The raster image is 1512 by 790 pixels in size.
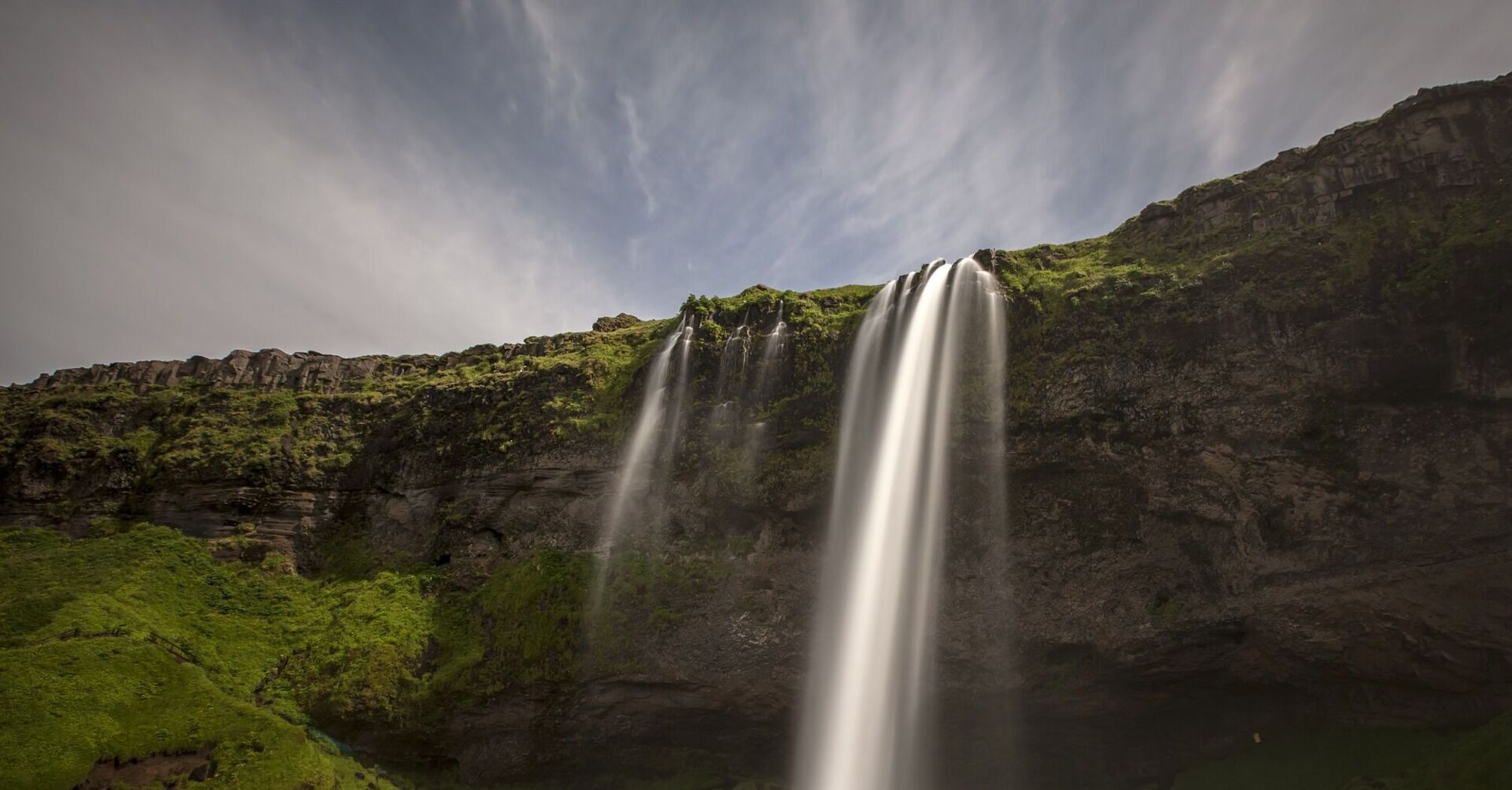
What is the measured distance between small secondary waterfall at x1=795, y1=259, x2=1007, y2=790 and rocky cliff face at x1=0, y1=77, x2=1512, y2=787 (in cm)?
85

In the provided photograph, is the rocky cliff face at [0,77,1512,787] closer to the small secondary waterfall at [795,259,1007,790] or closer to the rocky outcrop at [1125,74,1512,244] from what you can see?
the rocky outcrop at [1125,74,1512,244]

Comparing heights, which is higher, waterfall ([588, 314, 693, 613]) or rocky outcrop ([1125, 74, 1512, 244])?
rocky outcrop ([1125, 74, 1512, 244])

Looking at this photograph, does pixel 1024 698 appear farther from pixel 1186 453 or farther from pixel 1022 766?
pixel 1186 453

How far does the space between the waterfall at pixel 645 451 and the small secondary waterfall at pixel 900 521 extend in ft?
23.8

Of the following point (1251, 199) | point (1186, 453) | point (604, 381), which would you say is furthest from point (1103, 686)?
point (604, 381)

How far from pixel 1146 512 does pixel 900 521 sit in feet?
24.7

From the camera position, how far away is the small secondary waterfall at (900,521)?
2183 cm

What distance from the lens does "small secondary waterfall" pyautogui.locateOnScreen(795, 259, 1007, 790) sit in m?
21.8

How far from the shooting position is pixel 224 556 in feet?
93.5

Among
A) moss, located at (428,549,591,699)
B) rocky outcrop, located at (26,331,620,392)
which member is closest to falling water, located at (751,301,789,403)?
moss, located at (428,549,591,699)

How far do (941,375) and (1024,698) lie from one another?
10.8m

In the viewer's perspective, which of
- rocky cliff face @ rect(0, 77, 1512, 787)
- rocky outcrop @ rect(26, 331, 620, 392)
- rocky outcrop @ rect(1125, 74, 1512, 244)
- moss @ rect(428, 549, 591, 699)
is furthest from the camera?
rocky outcrop @ rect(26, 331, 620, 392)

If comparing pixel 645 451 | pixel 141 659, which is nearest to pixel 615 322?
pixel 645 451

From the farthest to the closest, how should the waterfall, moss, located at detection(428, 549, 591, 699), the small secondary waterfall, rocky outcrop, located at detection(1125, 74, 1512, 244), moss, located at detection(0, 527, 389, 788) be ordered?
1. the waterfall
2. moss, located at detection(428, 549, 591, 699)
3. the small secondary waterfall
4. rocky outcrop, located at detection(1125, 74, 1512, 244)
5. moss, located at detection(0, 527, 389, 788)
